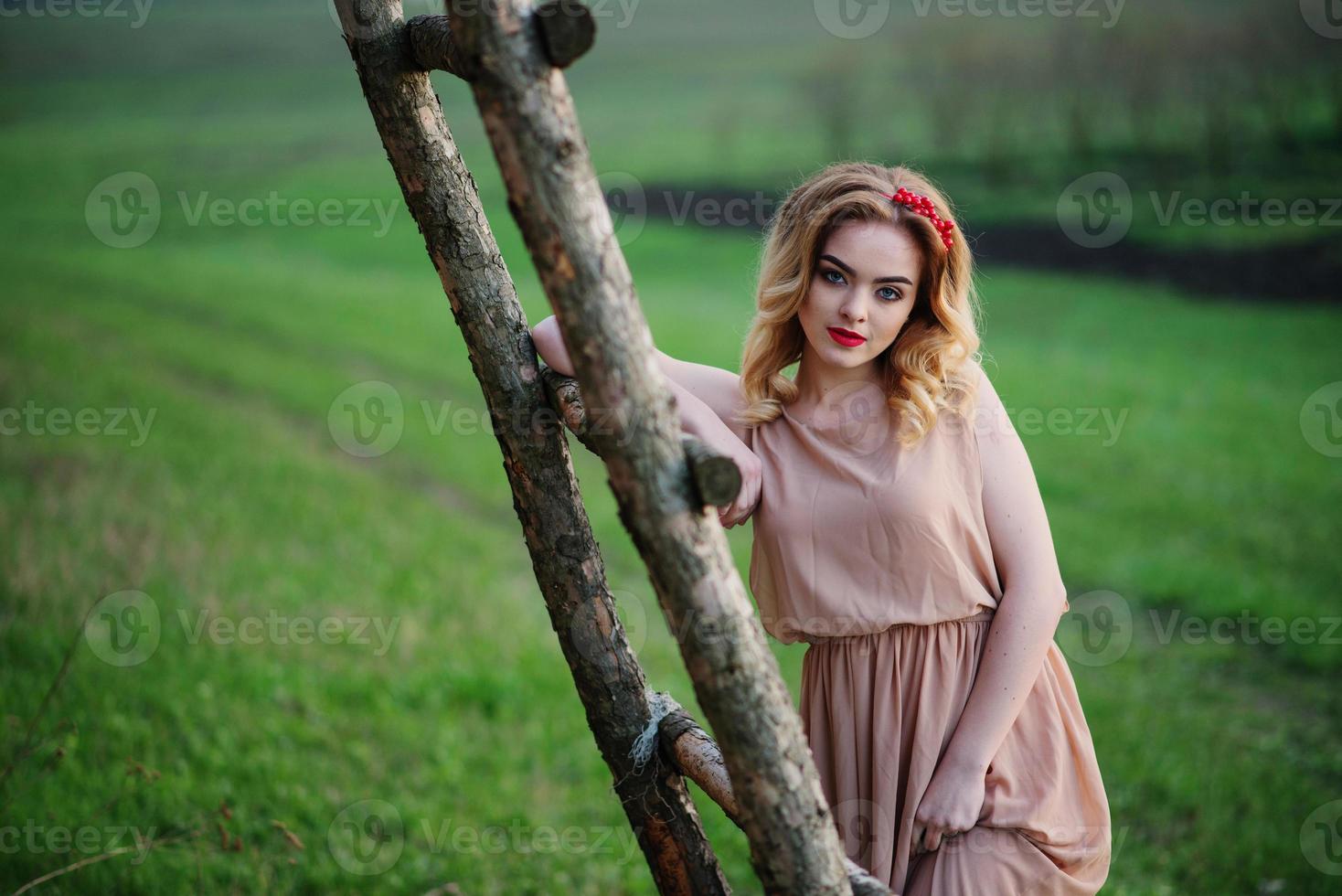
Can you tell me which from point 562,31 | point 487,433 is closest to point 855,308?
point 562,31

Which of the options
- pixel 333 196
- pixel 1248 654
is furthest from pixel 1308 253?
pixel 333 196

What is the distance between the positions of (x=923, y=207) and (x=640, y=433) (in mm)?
743

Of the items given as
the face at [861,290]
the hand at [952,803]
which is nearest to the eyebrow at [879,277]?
the face at [861,290]

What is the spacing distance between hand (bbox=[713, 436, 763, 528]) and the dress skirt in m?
0.27

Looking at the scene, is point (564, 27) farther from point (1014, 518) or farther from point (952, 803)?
point (952, 803)

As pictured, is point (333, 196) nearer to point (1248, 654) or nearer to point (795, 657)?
point (795, 657)

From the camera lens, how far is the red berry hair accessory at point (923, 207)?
184 centimetres

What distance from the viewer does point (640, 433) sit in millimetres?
1418

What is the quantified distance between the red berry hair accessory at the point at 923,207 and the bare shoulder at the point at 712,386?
0.43 metres

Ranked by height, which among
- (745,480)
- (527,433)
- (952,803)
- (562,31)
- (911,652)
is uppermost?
(562,31)

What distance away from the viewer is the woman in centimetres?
179

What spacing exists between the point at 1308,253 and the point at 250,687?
9.29 meters

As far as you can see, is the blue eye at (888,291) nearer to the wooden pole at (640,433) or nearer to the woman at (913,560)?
the woman at (913,560)

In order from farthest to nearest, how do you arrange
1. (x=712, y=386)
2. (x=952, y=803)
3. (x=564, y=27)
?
(x=712, y=386) → (x=952, y=803) → (x=564, y=27)
